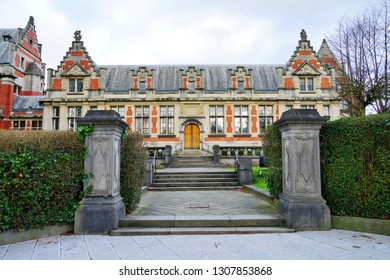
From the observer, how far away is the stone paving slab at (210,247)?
3773 millimetres

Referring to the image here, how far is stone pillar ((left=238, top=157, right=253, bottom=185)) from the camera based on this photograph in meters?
10.9

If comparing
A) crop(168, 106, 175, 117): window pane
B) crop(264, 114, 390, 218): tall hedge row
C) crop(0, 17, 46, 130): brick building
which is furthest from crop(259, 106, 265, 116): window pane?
crop(0, 17, 46, 130): brick building

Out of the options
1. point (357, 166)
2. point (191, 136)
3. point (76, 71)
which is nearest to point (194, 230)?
point (357, 166)

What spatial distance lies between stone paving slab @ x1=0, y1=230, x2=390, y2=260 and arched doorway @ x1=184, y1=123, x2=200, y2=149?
20334 mm

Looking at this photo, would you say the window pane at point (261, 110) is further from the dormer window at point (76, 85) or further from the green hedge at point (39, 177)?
the green hedge at point (39, 177)

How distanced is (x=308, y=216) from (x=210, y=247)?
7.57 ft

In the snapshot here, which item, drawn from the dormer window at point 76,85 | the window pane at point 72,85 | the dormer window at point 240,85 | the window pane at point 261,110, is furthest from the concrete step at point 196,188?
the window pane at point 72,85

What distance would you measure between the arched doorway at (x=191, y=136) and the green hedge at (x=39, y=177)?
65.6ft

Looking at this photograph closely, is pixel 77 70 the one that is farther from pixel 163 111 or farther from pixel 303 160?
pixel 303 160

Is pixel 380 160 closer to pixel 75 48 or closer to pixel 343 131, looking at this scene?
pixel 343 131

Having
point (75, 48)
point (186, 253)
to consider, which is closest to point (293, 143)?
point (186, 253)

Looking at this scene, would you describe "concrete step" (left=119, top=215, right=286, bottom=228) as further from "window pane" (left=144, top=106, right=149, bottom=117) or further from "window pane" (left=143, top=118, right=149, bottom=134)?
"window pane" (left=144, top=106, right=149, bottom=117)

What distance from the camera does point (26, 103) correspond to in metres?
28.4

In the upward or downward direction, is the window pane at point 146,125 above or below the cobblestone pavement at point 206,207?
above
